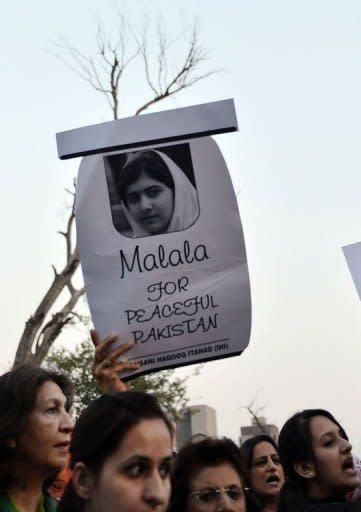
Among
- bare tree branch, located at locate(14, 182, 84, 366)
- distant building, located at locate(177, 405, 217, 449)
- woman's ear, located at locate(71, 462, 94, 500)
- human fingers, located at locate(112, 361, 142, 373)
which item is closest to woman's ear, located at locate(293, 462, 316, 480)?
human fingers, located at locate(112, 361, 142, 373)

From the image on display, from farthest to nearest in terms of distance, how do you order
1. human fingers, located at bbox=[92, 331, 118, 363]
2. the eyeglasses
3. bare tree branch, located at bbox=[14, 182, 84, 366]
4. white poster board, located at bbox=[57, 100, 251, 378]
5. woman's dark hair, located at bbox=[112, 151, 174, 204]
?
bare tree branch, located at bbox=[14, 182, 84, 366] → woman's dark hair, located at bbox=[112, 151, 174, 204] → white poster board, located at bbox=[57, 100, 251, 378] → human fingers, located at bbox=[92, 331, 118, 363] → the eyeglasses

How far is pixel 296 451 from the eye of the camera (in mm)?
3857

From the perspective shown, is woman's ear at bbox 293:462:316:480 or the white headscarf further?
woman's ear at bbox 293:462:316:480

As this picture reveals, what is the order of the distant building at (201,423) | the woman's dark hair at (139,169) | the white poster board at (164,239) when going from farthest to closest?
1. the distant building at (201,423)
2. the woman's dark hair at (139,169)
3. the white poster board at (164,239)

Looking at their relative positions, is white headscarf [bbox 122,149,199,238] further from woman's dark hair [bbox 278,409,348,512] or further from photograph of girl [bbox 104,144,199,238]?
woman's dark hair [bbox 278,409,348,512]

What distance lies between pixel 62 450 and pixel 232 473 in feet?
1.90

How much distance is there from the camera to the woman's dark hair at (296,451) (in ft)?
12.4

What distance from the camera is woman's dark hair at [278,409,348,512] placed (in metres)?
3.77

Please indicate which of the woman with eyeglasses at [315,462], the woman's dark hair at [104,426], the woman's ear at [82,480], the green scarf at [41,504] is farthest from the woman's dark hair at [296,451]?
the woman's ear at [82,480]

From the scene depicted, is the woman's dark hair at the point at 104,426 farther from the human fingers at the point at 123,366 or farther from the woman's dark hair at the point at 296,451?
the woman's dark hair at the point at 296,451

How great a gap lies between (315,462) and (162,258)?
1.05 m

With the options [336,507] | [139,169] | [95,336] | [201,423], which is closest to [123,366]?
[95,336]

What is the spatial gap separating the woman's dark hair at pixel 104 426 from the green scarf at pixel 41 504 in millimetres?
737

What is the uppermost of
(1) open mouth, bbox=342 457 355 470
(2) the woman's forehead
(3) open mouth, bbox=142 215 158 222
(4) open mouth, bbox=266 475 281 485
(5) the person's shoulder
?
(2) the woman's forehead
